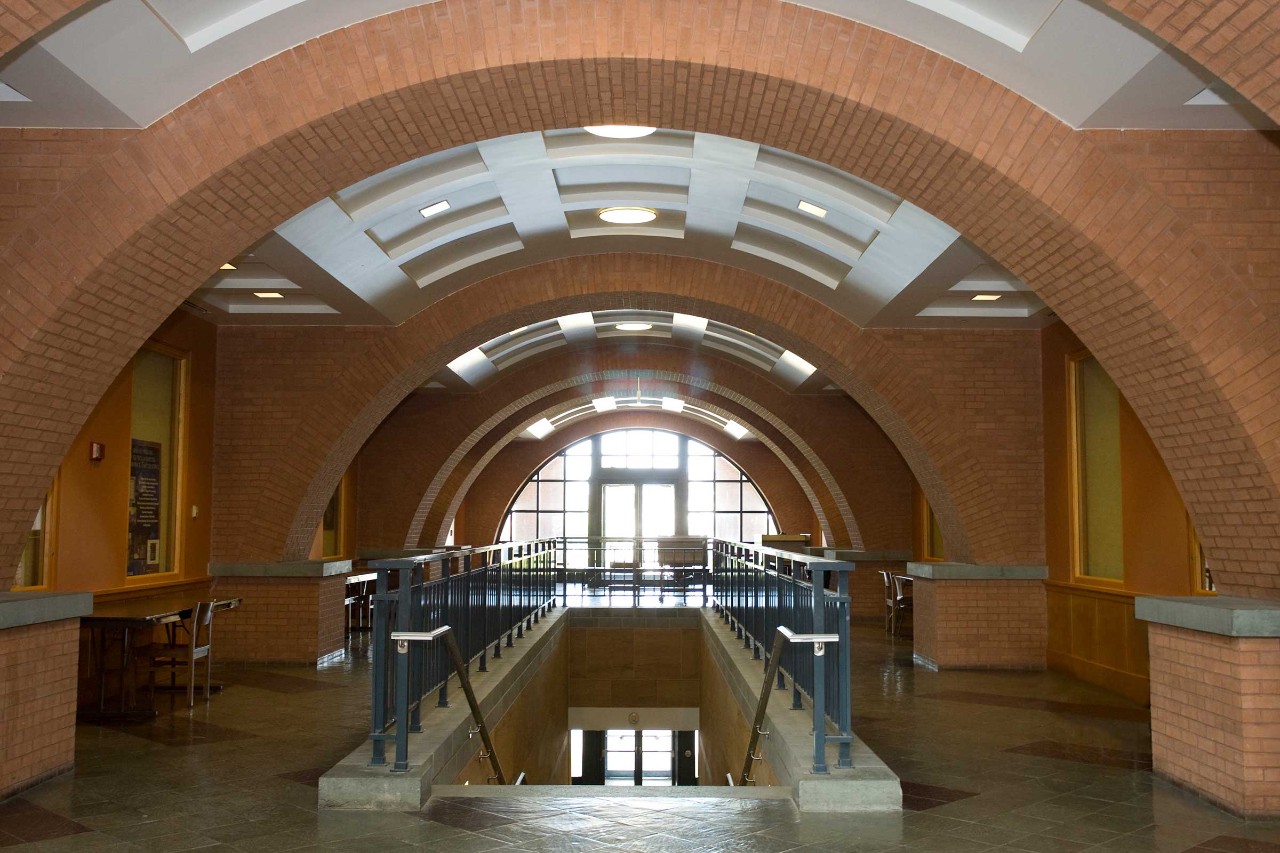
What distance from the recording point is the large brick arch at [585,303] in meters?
11.0

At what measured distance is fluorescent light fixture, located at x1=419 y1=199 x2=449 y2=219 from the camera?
28.9ft

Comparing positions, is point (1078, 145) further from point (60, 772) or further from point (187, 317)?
point (187, 317)

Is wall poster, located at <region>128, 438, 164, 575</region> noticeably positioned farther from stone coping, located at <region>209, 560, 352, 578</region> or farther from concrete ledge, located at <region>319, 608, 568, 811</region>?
concrete ledge, located at <region>319, 608, 568, 811</region>

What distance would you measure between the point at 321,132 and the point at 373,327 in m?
5.58

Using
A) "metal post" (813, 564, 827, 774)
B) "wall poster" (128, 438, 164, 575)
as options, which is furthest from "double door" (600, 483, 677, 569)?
"metal post" (813, 564, 827, 774)

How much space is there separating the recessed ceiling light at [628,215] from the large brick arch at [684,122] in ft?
10.5

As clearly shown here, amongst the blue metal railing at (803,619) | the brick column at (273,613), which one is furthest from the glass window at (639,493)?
the brick column at (273,613)

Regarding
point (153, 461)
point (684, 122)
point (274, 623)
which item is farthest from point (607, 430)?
point (684, 122)

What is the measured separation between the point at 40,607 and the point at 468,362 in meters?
9.65

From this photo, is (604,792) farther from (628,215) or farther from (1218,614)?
(628,215)

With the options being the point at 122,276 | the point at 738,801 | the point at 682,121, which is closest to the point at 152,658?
the point at 122,276

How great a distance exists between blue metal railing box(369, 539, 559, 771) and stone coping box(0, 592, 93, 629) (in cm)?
168

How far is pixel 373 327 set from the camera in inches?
450

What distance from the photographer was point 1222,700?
5.52 metres
